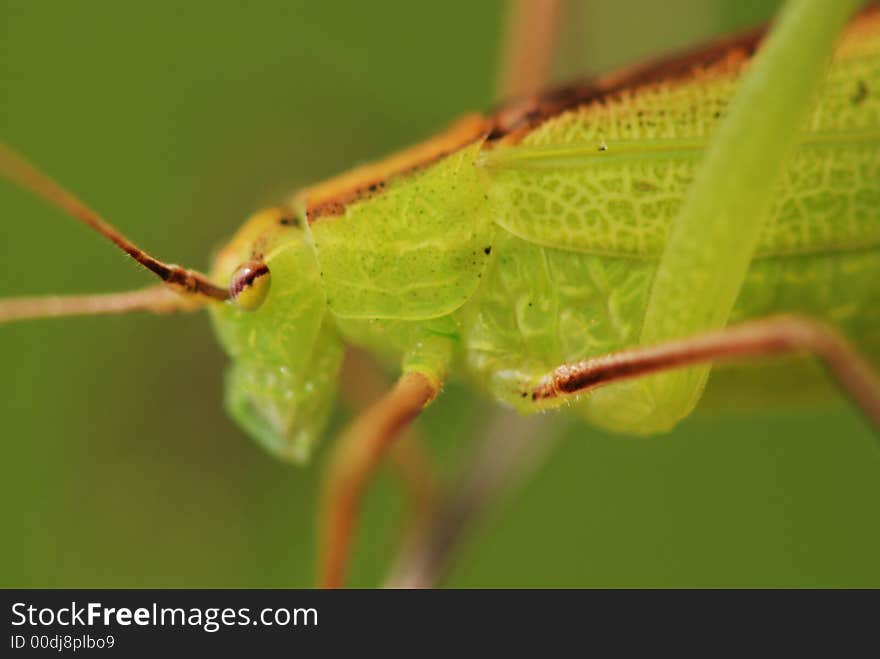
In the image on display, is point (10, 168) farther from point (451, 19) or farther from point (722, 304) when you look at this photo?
point (451, 19)

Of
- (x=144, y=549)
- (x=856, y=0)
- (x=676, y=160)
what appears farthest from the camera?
(x=144, y=549)

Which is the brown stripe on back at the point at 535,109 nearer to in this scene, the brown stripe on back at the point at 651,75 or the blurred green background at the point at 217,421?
the brown stripe on back at the point at 651,75

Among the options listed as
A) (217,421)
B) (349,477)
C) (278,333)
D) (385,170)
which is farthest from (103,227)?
(217,421)

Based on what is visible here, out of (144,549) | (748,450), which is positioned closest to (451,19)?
(748,450)

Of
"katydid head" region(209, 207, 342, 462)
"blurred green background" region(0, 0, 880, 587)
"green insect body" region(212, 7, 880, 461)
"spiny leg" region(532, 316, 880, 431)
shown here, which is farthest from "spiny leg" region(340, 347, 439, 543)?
"spiny leg" region(532, 316, 880, 431)

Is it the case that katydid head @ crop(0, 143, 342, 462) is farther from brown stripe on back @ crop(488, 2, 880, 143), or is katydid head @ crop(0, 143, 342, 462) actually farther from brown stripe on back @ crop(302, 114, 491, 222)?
brown stripe on back @ crop(488, 2, 880, 143)

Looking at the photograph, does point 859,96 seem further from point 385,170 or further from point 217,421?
point 217,421

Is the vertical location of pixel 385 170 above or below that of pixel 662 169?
above
